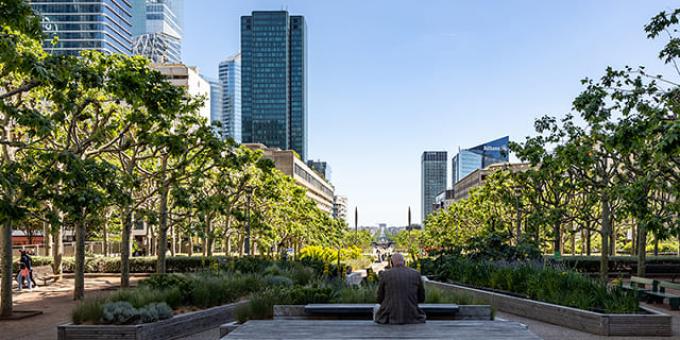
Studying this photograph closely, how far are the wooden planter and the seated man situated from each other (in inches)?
168

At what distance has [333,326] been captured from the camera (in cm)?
828

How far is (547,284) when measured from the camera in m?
14.4

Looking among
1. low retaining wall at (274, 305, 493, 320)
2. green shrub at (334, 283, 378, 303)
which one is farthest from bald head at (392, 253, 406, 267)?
green shrub at (334, 283, 378, 303)

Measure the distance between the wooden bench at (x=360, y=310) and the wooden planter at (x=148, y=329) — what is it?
257 cm

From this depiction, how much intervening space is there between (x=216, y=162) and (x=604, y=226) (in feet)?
55.3

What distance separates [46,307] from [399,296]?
46.2ft

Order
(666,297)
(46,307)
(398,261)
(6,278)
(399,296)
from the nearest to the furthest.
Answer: (399,296)
(398,261)
(6,278)
(666,297)
(46,307)

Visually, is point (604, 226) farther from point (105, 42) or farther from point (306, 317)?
point (105, 42)

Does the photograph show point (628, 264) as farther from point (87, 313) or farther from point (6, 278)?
point (6, 278)

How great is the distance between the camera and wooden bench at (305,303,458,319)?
950 cm

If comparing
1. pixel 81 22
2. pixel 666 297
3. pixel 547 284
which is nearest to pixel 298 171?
pixel 666 297

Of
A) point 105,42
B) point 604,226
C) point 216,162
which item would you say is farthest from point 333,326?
point 105,42

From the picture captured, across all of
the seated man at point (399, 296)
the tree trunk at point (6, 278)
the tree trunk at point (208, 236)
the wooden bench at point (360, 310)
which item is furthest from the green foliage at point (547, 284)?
the tree trunk at point (208, 236)

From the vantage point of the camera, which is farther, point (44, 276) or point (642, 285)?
point (44, 276)
